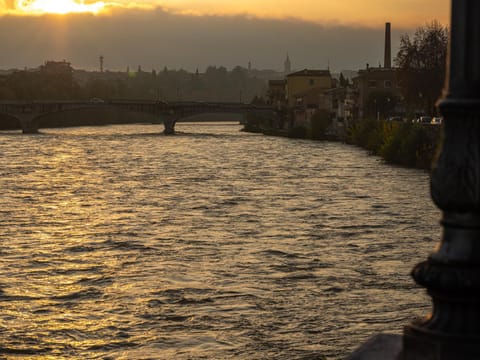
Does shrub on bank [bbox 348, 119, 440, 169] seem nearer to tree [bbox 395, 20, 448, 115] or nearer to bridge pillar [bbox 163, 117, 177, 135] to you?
tree [bbox 395, 20, 448, 115]

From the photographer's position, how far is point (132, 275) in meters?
14.5

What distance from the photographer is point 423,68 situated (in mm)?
59469

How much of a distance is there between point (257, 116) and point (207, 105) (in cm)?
1594

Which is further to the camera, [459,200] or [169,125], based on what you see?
[169,125]

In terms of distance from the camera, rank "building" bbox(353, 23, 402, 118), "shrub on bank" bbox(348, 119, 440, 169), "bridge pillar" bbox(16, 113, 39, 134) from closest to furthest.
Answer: "shrub on bank" bbox(348, 119, 440, 169) < "building" bbox(353, 23, 402, 118) < "bridge pillar" bbox(16, 113, 39, 134)

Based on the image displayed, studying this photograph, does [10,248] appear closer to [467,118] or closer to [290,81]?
[467,118]

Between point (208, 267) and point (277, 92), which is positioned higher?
point (277, 92)

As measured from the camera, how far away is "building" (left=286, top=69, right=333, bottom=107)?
346ft

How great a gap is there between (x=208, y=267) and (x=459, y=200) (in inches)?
A: 501

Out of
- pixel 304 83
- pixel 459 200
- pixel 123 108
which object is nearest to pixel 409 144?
pixel 459 200

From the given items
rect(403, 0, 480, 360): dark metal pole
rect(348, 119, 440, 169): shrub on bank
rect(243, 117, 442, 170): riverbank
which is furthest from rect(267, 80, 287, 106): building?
rect(403, 0, 480, 360): dark metal pole

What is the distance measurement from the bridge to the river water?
171 ft

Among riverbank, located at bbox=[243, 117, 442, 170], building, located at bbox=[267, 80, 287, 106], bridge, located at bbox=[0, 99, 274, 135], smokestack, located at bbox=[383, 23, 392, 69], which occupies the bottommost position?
riverbank, located at bbox=[243, 117, 442, 170]

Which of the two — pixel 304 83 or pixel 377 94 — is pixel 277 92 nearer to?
pixel 304 83
